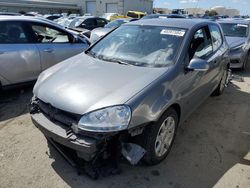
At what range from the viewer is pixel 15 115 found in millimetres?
4395

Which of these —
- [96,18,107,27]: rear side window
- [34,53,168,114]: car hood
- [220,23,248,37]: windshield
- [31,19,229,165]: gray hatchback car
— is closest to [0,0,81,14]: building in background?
[96,18,107,27]: rear side window

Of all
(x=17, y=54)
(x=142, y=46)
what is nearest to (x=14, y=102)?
(x=17, y=54)

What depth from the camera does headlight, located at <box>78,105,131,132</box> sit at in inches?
95.8

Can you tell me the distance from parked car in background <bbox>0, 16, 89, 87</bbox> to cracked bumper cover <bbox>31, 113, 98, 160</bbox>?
2384 millimetres

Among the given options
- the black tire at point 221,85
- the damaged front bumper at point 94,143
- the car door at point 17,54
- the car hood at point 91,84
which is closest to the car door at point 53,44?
the car door at point 17,54

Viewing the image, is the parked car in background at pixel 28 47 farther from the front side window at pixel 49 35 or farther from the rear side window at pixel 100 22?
the rear side window at pixel 100 22

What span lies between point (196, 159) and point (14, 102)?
11.6 feet

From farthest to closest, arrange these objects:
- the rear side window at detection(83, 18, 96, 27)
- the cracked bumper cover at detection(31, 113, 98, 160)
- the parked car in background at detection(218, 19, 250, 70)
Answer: the rear side window at detection(83, 18, 96, 27), the parked car in background at detection(218, 19, 250, 70), the cracked bumper cover at detection(31, 113, 98, 160)

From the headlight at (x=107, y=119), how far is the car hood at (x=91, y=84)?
6cm

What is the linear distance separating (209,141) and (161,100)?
4.56 feet

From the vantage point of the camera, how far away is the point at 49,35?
5.82 meters

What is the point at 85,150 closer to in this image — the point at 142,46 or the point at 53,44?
the point at 142,46

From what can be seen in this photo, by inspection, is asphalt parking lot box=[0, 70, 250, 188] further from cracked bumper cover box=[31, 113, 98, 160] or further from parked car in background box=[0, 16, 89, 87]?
parked car in background box=[0, 16, 89, 87]

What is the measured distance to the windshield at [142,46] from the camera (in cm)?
331
